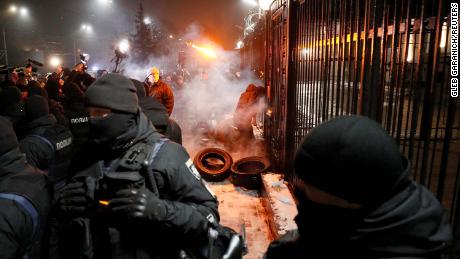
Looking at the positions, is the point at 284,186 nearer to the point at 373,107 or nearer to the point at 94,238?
the point at 373,107

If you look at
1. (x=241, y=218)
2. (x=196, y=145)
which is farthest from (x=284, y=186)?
(x=196, y=145)

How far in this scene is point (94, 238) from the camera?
2.35 meters

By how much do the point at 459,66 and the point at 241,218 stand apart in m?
4.83

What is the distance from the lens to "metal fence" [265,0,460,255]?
2.33 metres

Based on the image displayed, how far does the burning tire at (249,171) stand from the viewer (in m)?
7.47

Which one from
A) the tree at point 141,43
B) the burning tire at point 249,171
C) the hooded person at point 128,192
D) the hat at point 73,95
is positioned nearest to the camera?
the hooded person at point 128,192

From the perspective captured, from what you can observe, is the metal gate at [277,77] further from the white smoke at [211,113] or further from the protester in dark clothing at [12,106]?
the protester in dark clothing at [12,106]

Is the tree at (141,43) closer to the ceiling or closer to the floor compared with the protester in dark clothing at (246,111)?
closer to the ceiling

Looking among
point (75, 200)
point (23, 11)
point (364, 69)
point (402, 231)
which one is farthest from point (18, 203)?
point (23, 11)

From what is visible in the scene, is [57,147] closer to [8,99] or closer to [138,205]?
[8,99]

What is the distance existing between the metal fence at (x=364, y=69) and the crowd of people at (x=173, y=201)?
4.56 feet

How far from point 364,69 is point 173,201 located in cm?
228

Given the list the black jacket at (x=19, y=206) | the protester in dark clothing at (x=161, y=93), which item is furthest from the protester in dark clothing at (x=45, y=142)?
the protester in dark clothing at (x=161, y=93)

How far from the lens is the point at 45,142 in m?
3.88
